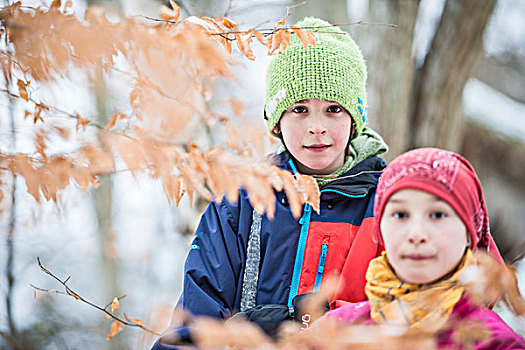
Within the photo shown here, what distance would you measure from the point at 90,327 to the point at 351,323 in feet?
17.4

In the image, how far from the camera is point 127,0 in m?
4.93

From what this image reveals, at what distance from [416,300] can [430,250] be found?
0.46 feet

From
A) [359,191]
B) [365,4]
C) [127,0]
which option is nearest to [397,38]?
[365,4]

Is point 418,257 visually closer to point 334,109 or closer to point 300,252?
point 300,252

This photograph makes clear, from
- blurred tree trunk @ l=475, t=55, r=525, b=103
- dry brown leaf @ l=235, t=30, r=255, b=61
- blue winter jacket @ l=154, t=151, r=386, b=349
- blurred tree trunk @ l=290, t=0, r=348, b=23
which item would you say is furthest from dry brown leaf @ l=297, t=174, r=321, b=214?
blurred tree trunk @ l=475, t=55, r=525, b=103

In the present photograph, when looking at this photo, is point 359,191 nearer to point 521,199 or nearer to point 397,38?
point 397,38

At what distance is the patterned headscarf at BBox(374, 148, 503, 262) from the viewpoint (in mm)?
1475

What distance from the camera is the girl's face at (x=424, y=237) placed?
144 centimetres

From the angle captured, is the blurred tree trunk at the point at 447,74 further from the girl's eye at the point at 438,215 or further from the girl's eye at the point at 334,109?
the girl's eye at the point at 438,215

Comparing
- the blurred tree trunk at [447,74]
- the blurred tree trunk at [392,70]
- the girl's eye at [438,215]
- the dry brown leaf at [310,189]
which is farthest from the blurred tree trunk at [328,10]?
the girl's eye at [438,215]

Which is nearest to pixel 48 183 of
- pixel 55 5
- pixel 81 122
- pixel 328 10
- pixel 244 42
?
pixel 55 5

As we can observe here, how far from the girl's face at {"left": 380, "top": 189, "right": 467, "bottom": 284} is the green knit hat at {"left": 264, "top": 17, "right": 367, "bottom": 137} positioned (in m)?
0.81

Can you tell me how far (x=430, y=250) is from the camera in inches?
56.5

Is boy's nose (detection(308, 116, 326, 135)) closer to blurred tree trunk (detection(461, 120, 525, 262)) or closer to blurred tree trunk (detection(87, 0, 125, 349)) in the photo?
blurred tree trunk (detection(461, 120, 525, 262))
